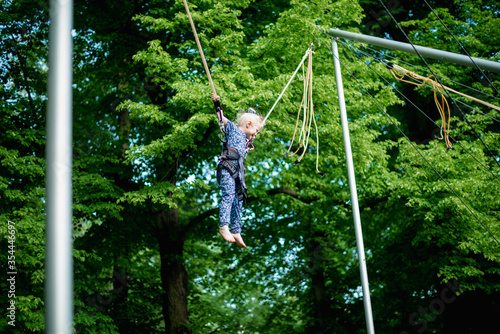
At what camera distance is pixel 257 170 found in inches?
350

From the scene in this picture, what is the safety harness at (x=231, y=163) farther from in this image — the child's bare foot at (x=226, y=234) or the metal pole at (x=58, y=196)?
the metal pole at (x=58, y=196)

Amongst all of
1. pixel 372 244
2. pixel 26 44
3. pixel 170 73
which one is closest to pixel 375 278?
pixel 372 244

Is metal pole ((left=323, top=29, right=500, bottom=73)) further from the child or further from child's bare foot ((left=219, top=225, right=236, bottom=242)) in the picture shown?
child's bare foot ((left=219, top=225, right=236, bottom=242))

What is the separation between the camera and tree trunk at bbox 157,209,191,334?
8.86 meters

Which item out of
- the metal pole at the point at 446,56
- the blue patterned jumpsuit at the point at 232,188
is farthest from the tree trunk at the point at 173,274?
the metal pole at the point at 446,56

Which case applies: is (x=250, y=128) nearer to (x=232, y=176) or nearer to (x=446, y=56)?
(x=232, y=176)

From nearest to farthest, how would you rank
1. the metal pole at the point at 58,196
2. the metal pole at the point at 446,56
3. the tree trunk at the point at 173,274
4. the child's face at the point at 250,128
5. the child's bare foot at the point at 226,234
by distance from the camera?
the metal pole at the point at 58,196
the metal pole at the point at 446,56
the child's bare foot at the point at 226,234
the child's face at the point at 250,128
the tree trunk at the point at 173,274

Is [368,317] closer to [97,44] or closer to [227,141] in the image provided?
→ [227,141]

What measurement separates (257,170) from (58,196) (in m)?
7.37

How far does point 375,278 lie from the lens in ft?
36.5

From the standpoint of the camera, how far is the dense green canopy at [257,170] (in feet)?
24.1

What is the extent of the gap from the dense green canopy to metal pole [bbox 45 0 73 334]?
442cm

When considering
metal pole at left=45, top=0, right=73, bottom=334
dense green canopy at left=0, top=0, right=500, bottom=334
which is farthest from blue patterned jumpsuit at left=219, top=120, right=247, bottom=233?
metal pole at left=45, top=0, right=73, bottom=334

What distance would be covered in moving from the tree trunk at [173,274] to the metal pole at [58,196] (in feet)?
24.9
